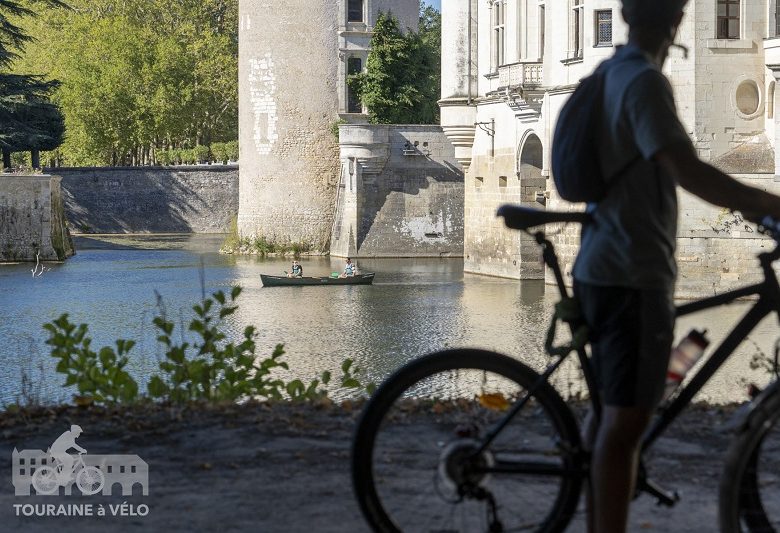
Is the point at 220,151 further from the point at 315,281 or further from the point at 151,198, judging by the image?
the point at 315,281

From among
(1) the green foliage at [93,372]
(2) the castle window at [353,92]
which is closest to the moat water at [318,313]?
(2) the castle window at [353,92]

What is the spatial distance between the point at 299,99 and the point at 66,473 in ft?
131

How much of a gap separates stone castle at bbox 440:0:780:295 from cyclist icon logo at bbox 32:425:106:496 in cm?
2053

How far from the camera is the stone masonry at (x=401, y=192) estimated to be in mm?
41406

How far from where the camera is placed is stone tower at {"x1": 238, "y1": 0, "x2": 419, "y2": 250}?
44531 millimetres

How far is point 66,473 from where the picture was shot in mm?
4930

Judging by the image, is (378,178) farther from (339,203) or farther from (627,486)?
(627,486)

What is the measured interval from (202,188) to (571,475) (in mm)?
55648

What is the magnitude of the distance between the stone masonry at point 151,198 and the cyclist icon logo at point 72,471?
53.6 metres

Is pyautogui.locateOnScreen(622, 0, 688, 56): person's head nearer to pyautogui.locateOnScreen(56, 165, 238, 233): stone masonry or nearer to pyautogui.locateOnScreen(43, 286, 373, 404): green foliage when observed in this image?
pyautogui.locateOnScreen(43, 286, 373, 404): green foliage

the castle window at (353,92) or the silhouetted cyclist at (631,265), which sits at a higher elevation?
the castle window at (353,92)

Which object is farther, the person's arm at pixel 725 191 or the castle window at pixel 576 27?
the castle window at pixel 576 27

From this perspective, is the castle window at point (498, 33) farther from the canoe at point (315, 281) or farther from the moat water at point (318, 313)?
the canoe at point (315, 281)

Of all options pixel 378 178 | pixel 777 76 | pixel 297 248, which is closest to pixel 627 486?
pixel 777 76
